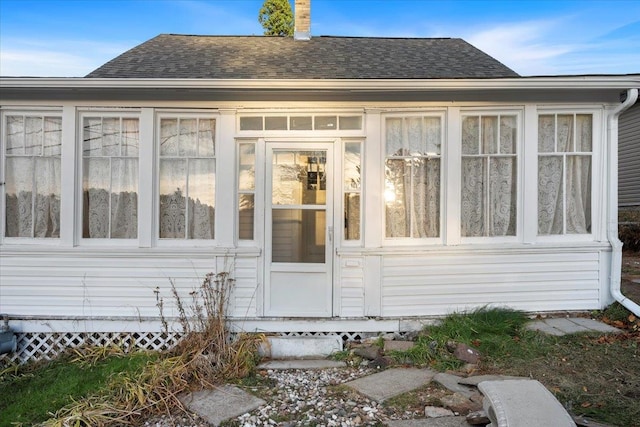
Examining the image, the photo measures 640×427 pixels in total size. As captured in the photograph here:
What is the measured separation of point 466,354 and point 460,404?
849 millimetres

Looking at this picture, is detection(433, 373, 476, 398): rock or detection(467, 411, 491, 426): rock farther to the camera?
detection(433, 373, 476, 398): rock

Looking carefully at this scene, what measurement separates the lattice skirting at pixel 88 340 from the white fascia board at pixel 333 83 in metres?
2.68

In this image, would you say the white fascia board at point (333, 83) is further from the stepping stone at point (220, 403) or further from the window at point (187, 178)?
the stepping stone at point (220, 403)

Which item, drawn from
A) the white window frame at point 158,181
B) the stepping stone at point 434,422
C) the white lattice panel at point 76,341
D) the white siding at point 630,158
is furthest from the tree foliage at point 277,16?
the stepping stone at point 434,422

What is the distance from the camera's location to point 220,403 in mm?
3045

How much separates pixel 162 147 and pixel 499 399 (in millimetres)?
4042

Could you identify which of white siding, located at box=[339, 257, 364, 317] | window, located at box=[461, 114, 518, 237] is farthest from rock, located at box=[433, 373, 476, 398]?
window, located at box=[461, 114, 518, 237]

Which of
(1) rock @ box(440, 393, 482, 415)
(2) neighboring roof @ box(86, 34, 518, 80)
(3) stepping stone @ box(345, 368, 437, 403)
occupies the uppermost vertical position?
(2) neighboring roof @ box(86, 34, 518, 80)

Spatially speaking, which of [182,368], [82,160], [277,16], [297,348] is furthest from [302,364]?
[277,16]

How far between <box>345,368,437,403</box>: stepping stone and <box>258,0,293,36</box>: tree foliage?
50.3 ft

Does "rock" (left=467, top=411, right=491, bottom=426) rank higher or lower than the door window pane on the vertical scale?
lower

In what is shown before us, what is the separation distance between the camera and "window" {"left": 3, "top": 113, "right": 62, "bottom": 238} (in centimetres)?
442

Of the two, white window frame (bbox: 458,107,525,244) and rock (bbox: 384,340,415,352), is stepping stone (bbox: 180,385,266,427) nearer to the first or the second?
rock (bbox: 384,340,415,352)

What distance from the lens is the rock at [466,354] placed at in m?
3.59
